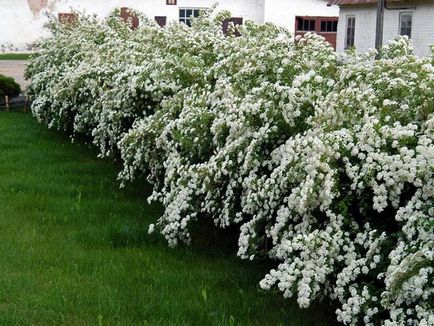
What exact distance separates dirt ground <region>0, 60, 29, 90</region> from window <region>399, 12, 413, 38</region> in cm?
1092

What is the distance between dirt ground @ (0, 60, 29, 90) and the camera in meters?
24.4

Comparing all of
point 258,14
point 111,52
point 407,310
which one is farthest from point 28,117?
point 258,14

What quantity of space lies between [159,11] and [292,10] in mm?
5883

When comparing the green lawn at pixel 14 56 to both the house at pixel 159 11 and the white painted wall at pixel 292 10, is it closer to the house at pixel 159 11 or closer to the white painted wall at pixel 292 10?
the house at pixel 159 11

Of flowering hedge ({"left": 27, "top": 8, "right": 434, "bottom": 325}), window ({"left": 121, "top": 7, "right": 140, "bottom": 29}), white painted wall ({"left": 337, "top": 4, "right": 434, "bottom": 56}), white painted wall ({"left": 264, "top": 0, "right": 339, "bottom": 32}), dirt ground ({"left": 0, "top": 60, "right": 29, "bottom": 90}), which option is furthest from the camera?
white painted wall ({"left": 264, "top": 0, "right": 339, "bottom": 32})

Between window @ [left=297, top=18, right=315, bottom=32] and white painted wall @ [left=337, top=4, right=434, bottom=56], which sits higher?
window @ [left=297, top=18, right=315, bottom=32]

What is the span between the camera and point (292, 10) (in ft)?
110

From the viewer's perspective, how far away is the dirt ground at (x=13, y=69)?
24411 millimetres

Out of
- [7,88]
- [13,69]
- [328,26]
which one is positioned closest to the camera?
[7,88]

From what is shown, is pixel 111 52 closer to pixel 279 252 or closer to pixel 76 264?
pixel 76 264

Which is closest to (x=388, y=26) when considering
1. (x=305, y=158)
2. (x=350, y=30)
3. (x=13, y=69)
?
(x=350, y=30)

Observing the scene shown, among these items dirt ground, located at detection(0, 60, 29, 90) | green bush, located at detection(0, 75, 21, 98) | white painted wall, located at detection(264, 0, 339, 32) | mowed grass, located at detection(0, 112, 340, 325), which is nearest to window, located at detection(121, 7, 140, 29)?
green bush, located at detection(0, 75, 21, 98)

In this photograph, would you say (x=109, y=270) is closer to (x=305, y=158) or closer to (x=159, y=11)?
(x=305, y=158)

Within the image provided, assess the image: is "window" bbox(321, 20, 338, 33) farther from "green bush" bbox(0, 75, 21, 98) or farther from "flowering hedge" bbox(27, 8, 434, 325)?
"flowering hedge" bbox(27, 8, 434, 325)
